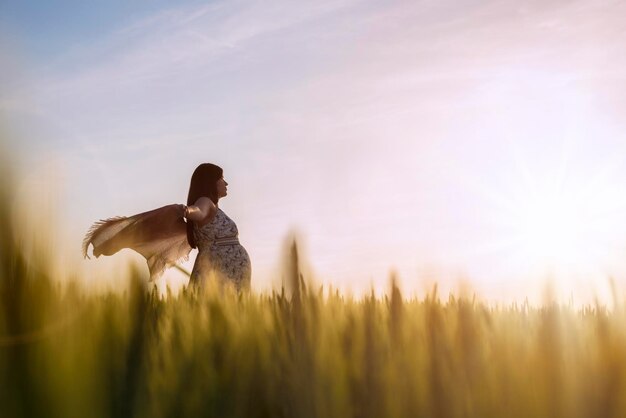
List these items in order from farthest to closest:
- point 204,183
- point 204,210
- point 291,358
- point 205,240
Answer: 1. point 204,183
2. point 204,210
3. point 205,240
4. point 291,358

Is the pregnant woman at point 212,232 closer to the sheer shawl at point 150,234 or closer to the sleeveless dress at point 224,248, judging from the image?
the sleeveless dress at point 224,248

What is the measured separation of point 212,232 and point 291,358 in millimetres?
8842

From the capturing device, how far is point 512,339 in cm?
257

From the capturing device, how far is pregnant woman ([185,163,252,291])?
1095 centimetres

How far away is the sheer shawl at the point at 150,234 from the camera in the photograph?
6625 mm

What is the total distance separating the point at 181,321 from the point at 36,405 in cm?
58

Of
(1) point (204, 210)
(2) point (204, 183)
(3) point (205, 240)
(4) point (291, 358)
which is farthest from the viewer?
(2) point (204, 183)

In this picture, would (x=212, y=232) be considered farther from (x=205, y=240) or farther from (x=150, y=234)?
(x=150, y=234)

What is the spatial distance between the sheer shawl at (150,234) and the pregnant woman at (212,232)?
234mm

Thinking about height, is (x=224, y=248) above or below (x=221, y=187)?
below

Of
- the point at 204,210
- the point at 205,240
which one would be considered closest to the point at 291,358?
the point at 205,240

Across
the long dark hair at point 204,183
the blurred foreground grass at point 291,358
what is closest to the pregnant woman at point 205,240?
the long dark hair at point 204,183

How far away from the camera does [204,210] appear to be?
11211mm

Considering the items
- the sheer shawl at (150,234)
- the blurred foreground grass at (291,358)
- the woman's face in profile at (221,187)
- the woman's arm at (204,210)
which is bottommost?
the blurred foreground grass at (291,358)
